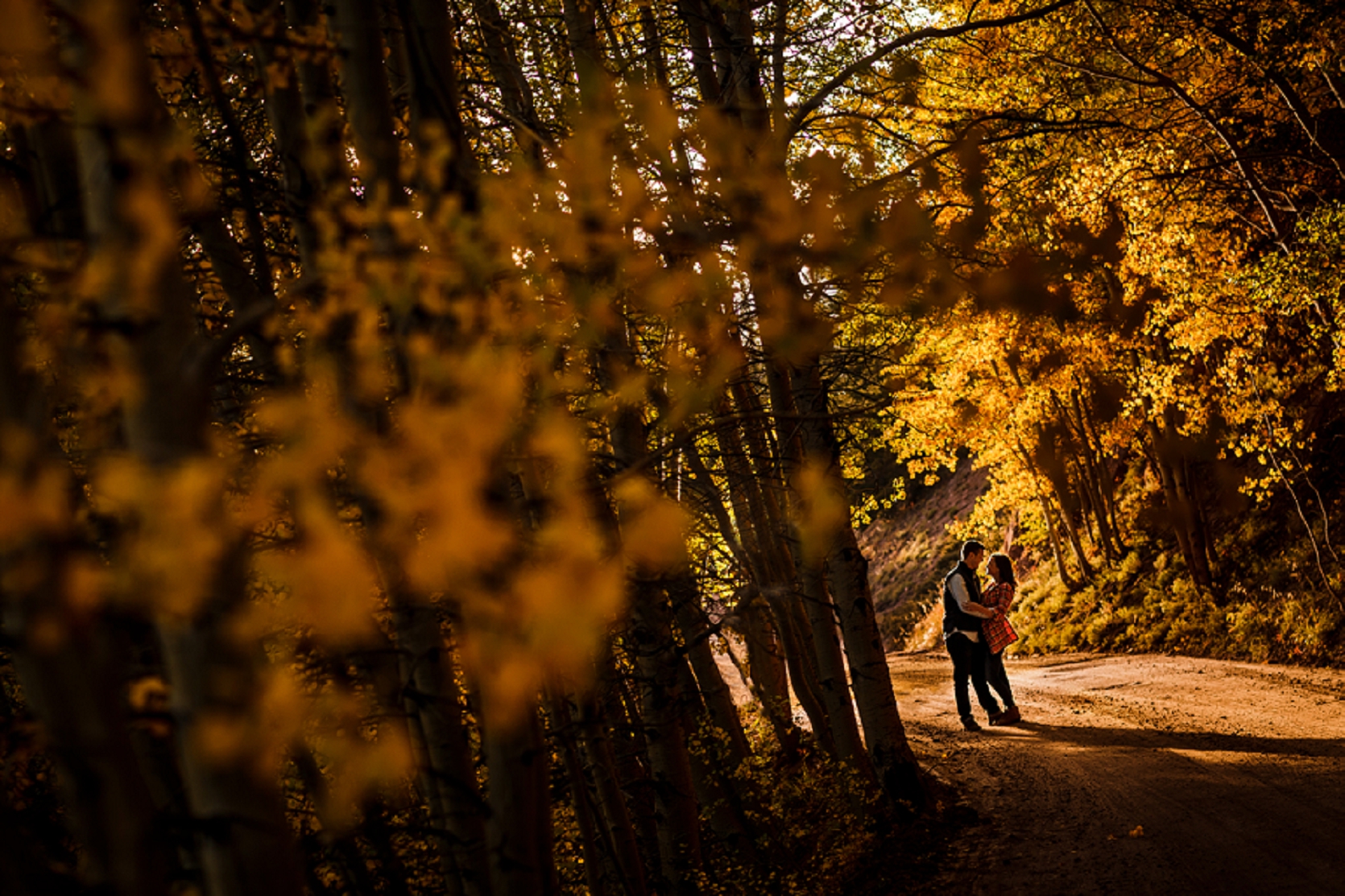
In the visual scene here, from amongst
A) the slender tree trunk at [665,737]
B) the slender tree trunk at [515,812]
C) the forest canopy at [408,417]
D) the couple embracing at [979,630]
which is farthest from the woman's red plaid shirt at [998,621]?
the slender tree trunk at [515,812]

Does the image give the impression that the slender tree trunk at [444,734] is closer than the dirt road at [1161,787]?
Yes

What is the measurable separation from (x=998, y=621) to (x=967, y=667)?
72 cm

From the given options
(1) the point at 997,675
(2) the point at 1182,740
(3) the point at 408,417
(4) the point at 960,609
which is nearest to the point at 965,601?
(4) the point at 960,609

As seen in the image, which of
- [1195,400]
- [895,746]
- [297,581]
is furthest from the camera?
[1195,400]

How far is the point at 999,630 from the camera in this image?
29.6ft

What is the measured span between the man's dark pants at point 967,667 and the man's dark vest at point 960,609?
10cm

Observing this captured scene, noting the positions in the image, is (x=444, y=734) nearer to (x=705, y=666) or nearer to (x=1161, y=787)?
(x=705, y=666)

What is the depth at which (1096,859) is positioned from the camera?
16.6ft

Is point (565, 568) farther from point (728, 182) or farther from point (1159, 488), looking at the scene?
point (1159, 488)

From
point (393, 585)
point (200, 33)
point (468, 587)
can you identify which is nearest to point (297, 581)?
point (468, 587)

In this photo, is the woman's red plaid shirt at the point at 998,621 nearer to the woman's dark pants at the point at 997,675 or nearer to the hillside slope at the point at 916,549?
the woman's dark pants at the point at 997,675

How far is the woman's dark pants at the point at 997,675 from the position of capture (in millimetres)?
9172

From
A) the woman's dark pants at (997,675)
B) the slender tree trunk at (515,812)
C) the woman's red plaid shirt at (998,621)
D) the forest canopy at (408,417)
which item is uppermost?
the forest canopy at (408,417)

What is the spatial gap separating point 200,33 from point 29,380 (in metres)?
1.09
